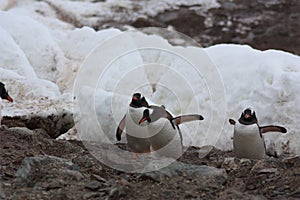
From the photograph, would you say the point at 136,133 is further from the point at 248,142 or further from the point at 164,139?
the point at 248,142

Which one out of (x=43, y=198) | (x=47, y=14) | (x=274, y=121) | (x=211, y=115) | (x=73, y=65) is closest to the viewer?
(x=43, y=198)

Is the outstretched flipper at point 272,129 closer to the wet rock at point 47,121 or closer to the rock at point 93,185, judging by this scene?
the wet rock at point 47,121

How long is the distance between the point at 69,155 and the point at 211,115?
2.59 m

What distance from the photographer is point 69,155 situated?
602 cm

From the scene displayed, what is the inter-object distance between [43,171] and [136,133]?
4.83 ft

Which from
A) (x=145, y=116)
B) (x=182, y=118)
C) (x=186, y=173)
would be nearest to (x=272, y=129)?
(x=182, y=118)

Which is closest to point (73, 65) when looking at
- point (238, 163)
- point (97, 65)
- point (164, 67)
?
point (97, 65)

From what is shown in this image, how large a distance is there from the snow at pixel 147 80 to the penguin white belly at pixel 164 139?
1289 millimetres

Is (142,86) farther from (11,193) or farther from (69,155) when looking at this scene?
(11,193)

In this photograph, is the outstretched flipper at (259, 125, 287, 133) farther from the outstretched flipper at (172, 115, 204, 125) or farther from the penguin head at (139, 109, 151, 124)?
the penguin head at (139, 109, 151, 124)

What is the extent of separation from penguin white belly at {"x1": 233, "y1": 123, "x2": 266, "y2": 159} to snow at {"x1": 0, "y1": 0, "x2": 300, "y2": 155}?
30.7 inches

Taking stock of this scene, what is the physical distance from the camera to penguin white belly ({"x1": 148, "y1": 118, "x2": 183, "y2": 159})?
6258 millimetres

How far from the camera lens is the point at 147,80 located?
9234 millimetres

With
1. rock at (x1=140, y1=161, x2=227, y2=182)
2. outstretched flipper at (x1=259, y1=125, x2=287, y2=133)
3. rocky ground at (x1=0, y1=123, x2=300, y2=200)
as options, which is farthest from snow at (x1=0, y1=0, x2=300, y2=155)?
rock at (x1=140, y1=161, x2=227, y2=182)
